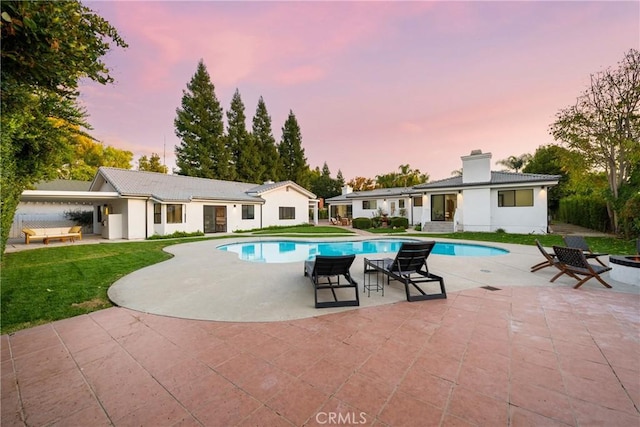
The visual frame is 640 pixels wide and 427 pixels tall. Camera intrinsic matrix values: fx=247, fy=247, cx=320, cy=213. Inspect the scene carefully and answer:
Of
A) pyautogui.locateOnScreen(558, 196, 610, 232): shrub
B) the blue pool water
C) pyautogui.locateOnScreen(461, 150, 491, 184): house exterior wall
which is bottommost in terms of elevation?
the blue pool water

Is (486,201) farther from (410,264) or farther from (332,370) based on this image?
(332,370)

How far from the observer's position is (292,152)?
45125mm

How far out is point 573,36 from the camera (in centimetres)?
1146

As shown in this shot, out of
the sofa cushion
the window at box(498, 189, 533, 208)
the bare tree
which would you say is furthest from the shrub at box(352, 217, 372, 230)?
the sofa cushion

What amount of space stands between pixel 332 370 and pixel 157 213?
1909cm

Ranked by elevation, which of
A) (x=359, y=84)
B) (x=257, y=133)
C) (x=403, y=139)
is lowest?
(x=403, y=139)

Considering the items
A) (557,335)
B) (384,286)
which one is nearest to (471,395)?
(557,335)

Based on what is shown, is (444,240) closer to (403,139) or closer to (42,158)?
(403,139)

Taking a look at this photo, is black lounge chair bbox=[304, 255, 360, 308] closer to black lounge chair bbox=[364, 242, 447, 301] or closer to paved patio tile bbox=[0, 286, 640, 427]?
paved patio tile bbox=[0, 286, 640, 427]

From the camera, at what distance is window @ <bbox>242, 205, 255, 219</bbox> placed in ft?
73.8

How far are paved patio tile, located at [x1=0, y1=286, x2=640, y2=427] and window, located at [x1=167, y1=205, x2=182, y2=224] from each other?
50.4ft

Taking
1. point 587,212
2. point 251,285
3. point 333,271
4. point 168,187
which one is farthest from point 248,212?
point 587,212

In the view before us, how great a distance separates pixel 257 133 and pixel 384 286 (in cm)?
4128

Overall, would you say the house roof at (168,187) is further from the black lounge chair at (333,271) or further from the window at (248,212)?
the black lounge chair at (333,271)
